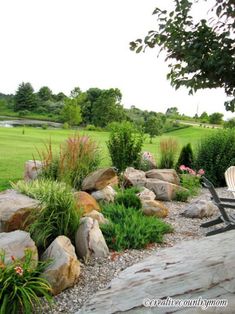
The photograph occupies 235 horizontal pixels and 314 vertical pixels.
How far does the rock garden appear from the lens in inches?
132

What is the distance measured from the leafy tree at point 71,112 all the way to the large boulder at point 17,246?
124 feet

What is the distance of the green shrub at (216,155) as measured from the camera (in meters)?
11.0

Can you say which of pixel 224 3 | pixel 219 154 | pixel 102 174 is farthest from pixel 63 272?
pixel 219 154

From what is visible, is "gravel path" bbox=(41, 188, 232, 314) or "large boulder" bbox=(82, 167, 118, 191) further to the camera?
"large boulder" bbox=(82, 167, 118, 191)

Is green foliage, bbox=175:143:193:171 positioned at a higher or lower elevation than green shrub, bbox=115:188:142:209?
higher

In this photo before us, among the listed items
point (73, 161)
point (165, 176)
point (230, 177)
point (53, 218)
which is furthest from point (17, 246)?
point (165, 176)

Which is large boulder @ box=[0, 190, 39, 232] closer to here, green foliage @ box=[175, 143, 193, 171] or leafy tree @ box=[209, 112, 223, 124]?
green foliage @ box=[175, 143, 193, 171]

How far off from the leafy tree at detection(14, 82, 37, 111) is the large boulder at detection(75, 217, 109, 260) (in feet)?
164

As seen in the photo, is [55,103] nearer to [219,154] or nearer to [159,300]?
[219,154]

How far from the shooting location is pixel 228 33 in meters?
1.76

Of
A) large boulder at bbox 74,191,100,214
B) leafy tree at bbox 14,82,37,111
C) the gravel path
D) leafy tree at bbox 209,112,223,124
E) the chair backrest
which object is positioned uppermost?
leafy tree at bbox 14,82,37,111

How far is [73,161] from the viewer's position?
6758mm

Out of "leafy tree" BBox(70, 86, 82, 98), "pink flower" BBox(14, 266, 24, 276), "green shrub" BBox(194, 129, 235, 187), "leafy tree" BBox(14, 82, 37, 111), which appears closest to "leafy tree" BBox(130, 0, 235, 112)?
"pink flower" BBox(14, 266, 24, 276)

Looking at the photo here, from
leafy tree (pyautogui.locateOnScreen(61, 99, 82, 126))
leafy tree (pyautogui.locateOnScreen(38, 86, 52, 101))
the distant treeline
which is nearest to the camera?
leafy tree (pyautogui.locateOnScreen(61, 99, 82, 126))
